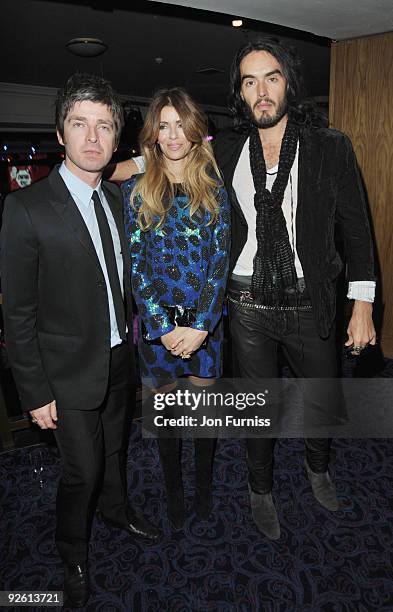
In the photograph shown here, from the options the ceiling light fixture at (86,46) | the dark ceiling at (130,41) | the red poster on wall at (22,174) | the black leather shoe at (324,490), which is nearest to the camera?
the black leather shoe at (324,490)

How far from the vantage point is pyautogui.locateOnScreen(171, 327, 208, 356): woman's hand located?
1909mm

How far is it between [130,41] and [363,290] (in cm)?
641

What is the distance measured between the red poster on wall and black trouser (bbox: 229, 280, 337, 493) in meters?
8.35

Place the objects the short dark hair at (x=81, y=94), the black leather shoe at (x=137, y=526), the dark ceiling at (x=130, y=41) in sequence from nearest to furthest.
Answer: the short dark hair at (x=81, y=94), the black leather shoe at (x=137, y=526), the dark ceiling at (x=130, y=41)

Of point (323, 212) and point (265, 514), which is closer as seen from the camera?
point (323, 212)

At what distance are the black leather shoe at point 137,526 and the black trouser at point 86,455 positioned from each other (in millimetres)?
238

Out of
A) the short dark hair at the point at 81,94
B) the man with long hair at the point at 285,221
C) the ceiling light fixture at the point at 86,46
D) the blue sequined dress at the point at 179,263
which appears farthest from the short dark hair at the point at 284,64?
the ceiling light fixture at the point at 86,46

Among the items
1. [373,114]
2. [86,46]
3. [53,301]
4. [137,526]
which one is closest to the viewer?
[53,301]

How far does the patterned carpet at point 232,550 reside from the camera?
1875 millimetres

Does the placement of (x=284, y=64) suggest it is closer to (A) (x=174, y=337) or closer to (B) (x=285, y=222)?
(B) (x=285, y=222)

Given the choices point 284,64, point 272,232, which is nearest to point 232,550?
point 272,232

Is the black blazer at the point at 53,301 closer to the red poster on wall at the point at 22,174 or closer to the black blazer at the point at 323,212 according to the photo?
the black blazer at the point at 323,212

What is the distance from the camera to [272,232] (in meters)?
1.89

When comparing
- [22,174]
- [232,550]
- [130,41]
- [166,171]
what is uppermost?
[130,41]
